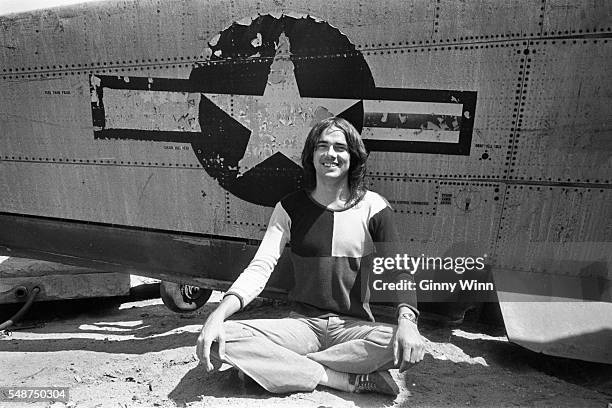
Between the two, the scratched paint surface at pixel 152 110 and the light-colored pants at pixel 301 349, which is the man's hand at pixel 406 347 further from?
the scratched paint surface at pixel 152 110

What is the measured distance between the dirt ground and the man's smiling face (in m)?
1.09

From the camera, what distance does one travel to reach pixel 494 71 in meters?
2.89

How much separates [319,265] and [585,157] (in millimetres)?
1593

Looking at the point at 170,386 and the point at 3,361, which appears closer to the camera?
the point at 170,386

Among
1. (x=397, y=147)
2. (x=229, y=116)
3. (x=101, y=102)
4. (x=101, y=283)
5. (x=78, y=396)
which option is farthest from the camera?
(x=101, y=283)

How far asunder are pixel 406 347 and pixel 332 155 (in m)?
1.00

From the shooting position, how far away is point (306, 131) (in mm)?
3229

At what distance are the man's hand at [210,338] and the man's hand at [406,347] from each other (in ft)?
2.61

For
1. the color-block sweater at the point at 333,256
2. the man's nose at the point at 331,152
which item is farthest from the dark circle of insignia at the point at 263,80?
the color-block sweater at the point at 333,256

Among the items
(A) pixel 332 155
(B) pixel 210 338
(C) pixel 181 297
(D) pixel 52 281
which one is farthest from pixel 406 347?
(D) pixel 52 281

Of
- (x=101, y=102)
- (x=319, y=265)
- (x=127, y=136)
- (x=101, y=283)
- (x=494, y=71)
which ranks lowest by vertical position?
(x=101, y=283)

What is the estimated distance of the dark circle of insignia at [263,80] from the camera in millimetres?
3125

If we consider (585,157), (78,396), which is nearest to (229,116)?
(78,396)

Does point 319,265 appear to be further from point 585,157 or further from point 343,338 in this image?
point 585,157
